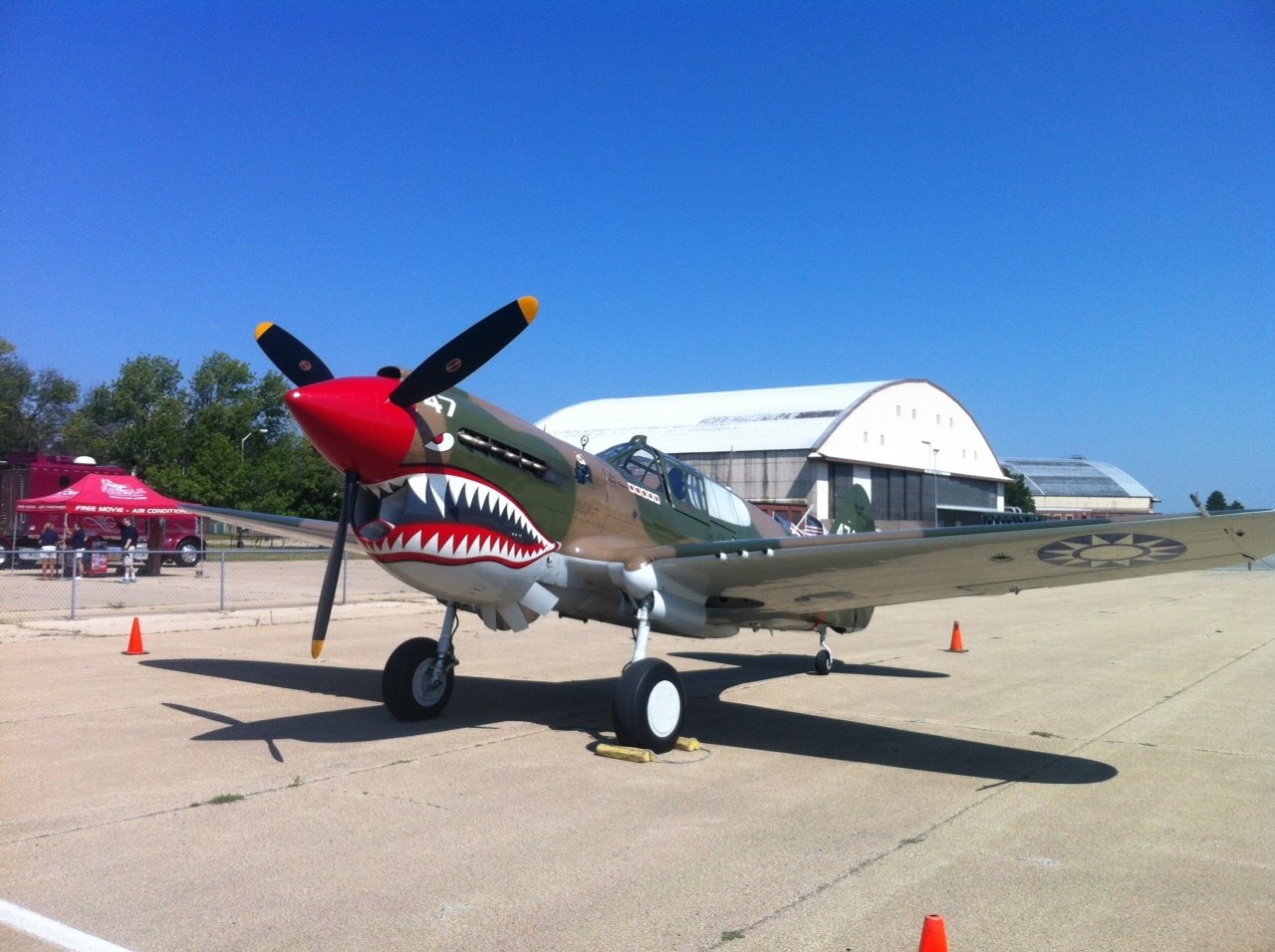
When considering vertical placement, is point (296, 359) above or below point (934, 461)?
below

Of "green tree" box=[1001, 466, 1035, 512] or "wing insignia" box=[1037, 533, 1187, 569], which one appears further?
"green tree" box=[1001, 466, 1035, 512]

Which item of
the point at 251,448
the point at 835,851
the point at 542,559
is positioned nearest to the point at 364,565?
the point at 542,559

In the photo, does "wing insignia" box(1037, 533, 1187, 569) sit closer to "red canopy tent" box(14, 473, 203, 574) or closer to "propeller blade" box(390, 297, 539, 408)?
"propeller blade" box(390, 297, 539, 408)

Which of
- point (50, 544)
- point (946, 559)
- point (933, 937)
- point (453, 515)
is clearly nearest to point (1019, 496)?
point (50, 544)

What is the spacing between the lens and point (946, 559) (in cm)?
682

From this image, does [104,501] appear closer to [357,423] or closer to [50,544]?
[50,544]

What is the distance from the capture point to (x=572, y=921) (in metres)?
4.05

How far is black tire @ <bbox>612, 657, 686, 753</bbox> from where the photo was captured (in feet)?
23.7


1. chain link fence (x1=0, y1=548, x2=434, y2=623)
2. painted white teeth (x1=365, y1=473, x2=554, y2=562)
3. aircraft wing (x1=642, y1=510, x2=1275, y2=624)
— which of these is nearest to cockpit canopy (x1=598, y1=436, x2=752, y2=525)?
aircraft wing (x1=642, y1=510, x2=1275, y2=624)

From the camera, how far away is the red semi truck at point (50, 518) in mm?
30875

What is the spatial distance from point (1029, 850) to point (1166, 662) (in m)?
9.82

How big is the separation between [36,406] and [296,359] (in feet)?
255

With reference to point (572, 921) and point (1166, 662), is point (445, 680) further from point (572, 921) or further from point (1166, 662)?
point (1166, 662)

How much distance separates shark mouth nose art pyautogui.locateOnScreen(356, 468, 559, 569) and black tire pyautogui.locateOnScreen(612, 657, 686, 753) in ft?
4.59
